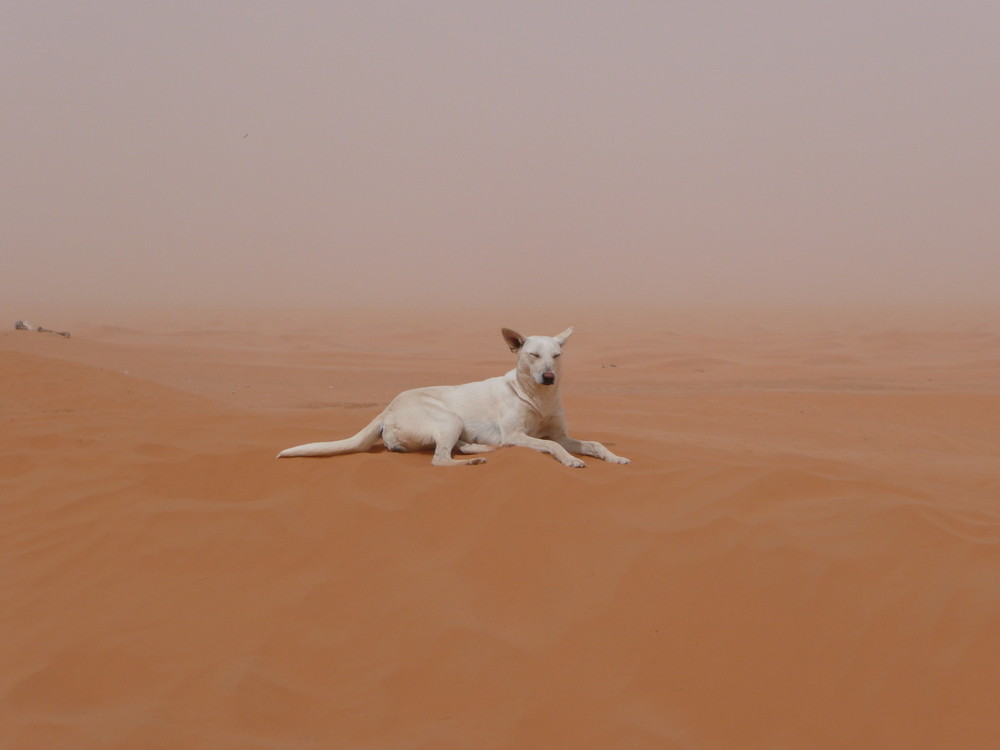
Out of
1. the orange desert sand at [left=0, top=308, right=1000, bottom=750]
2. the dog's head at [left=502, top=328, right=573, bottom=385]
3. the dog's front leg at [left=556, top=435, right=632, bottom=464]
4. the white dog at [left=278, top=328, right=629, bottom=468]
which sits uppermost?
the dog's head at [left=502, top=328, right=573, bottom=385]

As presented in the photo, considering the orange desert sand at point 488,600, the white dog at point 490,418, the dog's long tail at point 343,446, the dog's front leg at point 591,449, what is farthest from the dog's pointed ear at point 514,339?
the dog's long tail at point 343,446

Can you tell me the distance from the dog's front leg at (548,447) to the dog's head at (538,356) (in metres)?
0.43

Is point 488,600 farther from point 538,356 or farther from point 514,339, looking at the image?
point 514,339

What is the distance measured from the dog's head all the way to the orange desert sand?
0.65 meters

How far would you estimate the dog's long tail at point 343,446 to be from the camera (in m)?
4.86

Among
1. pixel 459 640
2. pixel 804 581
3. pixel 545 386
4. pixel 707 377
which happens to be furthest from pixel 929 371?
pixel 459 640

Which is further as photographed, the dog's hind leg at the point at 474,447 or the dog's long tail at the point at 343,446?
the dog's hind leg at the point at 474,447

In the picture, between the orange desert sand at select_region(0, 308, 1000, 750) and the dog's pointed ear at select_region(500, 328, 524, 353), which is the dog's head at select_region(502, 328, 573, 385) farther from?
the orange desert sand at select_region(0, 308, 1000, 750)

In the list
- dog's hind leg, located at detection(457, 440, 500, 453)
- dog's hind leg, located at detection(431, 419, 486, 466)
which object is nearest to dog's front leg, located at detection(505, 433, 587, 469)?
dog's hind leg, located at detection(457, 440, 500, 453)

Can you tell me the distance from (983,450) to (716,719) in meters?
6.57

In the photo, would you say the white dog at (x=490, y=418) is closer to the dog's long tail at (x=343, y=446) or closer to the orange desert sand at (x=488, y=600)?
the dog's long tail at (x=343, y=446)

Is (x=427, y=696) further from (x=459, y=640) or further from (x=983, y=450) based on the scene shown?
(x=983, y=450)

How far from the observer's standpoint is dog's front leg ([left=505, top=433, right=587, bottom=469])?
4551 millimetres

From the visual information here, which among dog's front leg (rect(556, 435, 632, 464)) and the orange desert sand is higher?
dog's front leg (rect(556, 435, 632, 464))
